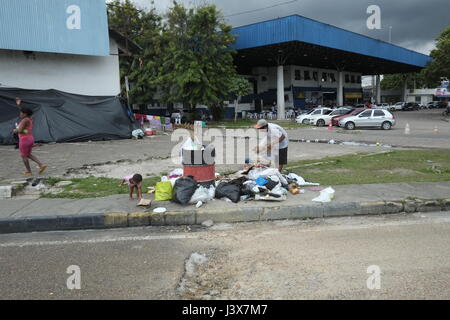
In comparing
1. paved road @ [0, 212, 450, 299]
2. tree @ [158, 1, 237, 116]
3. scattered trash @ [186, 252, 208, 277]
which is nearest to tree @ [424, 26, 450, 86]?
tree @ [158, 1, 237, 116]

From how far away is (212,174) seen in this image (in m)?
6.67

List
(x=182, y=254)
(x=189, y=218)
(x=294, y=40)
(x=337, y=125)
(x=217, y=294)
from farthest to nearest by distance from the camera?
(x=294, y=40), (x=337, y=125), (x=189, y=218), (x=182, y=254), (x=217, y=294)

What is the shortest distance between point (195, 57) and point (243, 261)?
27.4 meters

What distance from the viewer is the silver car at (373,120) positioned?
2456cm

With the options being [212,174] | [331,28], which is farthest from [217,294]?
[331,28]

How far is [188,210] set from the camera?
18.9 ft

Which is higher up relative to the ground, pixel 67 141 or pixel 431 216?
pixel 67 141

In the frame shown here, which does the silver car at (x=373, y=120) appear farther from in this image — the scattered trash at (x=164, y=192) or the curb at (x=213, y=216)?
the scattered trash at (x=164, y=192)

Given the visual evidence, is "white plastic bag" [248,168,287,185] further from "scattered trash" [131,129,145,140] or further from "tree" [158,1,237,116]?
"tree" [158,1,237,116]

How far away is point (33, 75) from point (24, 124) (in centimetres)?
1155

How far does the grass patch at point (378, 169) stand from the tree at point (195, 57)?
64.9 feet

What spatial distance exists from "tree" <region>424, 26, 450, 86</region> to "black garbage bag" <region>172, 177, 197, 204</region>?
41.2 metres

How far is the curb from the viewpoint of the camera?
18.1 feet

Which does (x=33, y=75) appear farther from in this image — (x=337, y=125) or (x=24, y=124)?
(x=337, y=125)
